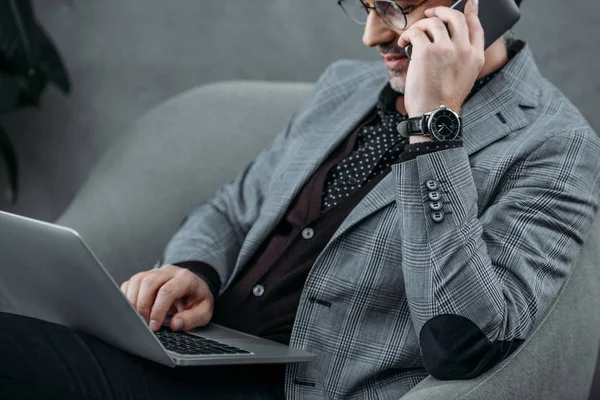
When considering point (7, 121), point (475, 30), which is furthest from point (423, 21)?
point (7, 121)

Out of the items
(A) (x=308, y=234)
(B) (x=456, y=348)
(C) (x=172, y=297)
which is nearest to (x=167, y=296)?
(C) (x=172, y=297)

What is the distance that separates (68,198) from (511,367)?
5.52 ft

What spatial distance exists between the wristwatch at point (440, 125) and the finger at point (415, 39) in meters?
0.10

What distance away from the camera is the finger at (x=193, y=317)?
1413 millimetres

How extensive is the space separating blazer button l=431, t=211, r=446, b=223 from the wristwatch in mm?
102

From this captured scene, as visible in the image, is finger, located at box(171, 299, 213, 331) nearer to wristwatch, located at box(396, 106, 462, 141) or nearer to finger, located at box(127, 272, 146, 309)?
finger, located at box(127, 272, 146, 309)

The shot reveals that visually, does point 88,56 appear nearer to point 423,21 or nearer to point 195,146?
point 195,146

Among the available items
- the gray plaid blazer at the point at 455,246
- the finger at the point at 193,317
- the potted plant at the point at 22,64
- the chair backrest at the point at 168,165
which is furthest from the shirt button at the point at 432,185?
the potted plant at the point at 22,64

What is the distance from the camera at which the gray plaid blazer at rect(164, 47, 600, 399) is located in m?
1.23

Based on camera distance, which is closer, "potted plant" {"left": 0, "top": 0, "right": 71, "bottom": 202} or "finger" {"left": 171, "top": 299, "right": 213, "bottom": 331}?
"finger" {"left": 171, "top": 299, "right": 213, "bottom": 331}

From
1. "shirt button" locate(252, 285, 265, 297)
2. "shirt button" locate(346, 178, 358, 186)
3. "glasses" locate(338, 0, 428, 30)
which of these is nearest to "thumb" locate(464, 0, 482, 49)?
A: "glasses" locate(338, 0, 428, 30)

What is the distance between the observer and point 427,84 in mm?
1281

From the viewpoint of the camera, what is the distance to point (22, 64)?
2.32 metres

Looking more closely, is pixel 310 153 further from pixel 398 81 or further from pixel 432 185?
pixel 432 185
